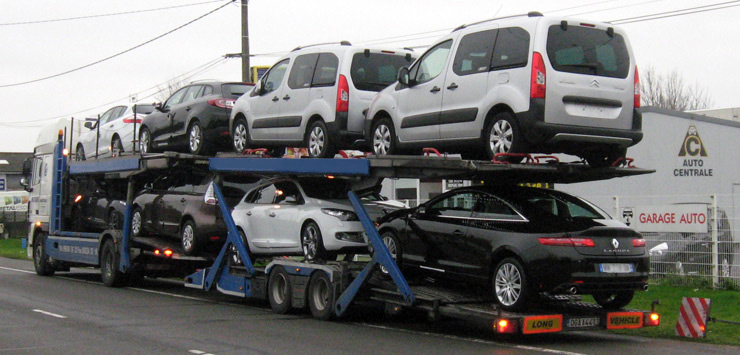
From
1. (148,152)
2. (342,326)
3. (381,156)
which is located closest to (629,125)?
(381,156)

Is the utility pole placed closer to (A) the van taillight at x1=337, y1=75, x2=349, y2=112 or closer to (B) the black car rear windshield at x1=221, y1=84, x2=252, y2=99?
(B) the black car rear windshield at x1=221, y1=84, x2=252, y2=99

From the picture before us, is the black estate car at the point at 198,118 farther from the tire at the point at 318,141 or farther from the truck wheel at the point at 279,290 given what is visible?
the truck wheel at the point at 279,290

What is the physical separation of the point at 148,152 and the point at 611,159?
1031 cm

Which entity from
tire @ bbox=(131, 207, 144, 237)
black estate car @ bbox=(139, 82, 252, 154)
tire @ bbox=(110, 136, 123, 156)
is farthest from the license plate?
tire @ bbox=(110, 136, 123, 156)

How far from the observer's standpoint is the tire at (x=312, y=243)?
1333 centimetres

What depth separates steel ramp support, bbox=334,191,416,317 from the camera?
38.5 feet

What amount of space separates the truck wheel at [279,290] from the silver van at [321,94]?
192 cm

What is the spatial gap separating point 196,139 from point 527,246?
8300mm

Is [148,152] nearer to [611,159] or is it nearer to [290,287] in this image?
[290,287]

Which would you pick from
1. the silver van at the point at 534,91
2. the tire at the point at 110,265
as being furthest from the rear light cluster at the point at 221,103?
the silver van at the point at 534,91

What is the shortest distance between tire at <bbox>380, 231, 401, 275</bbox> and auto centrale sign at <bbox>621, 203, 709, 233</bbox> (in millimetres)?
6539

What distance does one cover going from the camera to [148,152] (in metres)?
18.5

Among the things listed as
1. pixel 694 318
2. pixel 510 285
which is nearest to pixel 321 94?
pixel 510 285

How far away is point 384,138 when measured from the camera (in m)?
12.9
